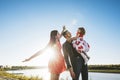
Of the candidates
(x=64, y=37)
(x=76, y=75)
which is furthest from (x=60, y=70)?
(x=64, y=37)

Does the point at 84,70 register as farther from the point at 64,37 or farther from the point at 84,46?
the point at 64,37

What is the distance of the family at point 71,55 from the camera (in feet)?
15.7

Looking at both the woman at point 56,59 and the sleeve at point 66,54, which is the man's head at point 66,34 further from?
the woman at point 56,59

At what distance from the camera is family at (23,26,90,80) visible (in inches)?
188

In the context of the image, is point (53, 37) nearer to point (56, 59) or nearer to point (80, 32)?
point (56, 59)

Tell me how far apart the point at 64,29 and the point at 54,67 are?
3.23 feet

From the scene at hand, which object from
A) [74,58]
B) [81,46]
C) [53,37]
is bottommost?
[74,58]

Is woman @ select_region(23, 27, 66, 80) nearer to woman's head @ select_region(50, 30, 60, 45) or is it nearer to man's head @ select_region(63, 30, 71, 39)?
woman's head @ select_region(50, 30, 60, 45)

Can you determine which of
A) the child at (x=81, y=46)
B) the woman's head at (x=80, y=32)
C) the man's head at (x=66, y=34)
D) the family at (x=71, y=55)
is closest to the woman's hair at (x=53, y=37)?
the family at (x=71, y=55)

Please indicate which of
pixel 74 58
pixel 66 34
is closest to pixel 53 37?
pixel 66 34

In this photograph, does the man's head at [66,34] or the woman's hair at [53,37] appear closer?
the woman's hair at [53,37]

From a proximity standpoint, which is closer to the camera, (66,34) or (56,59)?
(56,59)

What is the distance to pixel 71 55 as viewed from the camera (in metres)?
5.21

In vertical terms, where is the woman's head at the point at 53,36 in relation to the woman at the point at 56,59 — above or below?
above
